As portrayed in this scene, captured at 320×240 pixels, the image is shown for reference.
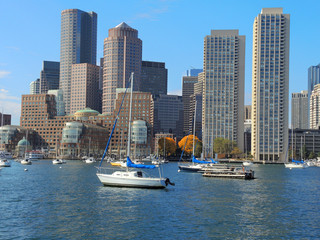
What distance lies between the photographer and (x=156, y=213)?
64.0m

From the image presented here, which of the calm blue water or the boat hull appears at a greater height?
the boat hull

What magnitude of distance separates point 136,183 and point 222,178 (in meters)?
41.1

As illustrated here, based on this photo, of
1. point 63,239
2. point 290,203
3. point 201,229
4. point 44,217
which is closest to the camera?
point 63,239

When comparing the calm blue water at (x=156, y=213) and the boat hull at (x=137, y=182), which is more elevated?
the boat hull at (x=137, y=182)

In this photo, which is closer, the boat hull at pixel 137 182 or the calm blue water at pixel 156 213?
the calm blue water at pixel 156 213

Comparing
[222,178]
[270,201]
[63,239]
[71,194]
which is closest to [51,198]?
[71,194]

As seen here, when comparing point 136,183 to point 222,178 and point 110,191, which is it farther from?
point 222,178

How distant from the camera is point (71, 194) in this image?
84188mm

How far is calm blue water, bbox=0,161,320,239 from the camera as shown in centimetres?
5178

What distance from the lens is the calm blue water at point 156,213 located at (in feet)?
170

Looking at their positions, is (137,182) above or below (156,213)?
above

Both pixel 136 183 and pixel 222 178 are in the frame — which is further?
pixel 222 178

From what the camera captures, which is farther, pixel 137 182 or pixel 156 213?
pixel 137 182

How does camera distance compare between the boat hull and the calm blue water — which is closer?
the calm blue water
